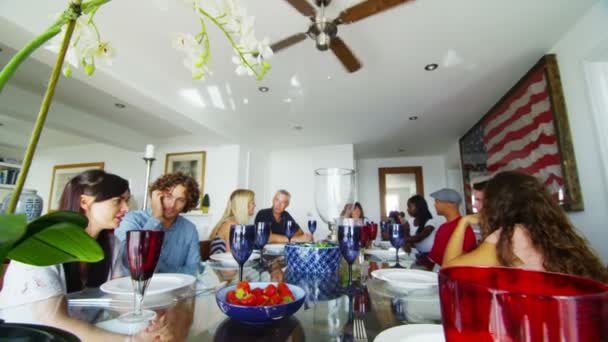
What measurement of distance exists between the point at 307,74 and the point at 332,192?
4.62 feet

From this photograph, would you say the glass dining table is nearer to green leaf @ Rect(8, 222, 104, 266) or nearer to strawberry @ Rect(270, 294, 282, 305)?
strawberry @ Rect(270, 294, 282, 305)

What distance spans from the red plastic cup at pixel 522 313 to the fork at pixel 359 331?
0.76ft

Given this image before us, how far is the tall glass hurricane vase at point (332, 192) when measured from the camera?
4.54 ft

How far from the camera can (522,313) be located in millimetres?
167

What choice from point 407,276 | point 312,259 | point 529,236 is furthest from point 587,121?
point 312,259

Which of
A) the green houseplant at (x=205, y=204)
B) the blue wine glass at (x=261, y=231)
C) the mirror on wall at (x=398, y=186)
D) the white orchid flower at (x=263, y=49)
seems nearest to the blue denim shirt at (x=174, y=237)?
the blue wine glass at (x=261, y=231)

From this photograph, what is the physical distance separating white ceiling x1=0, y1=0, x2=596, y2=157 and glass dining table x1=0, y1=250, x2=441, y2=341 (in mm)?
1597

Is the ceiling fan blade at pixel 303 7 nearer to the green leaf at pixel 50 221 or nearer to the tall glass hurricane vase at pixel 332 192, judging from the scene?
the tall glass hurricane vase at pixel 332 192

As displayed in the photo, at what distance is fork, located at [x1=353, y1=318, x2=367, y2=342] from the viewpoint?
409mm

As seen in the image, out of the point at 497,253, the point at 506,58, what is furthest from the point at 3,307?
the point at 506,58

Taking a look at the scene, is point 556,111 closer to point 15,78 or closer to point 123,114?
point 123,114

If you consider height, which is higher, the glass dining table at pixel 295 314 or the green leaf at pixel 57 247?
the green leaf at pixel 57 247

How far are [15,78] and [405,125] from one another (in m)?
4.17

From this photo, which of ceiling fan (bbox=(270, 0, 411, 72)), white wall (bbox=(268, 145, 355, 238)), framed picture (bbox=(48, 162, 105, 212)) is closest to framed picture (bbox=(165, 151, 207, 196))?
white wall (bbox=(268, 145, 355, 238))
